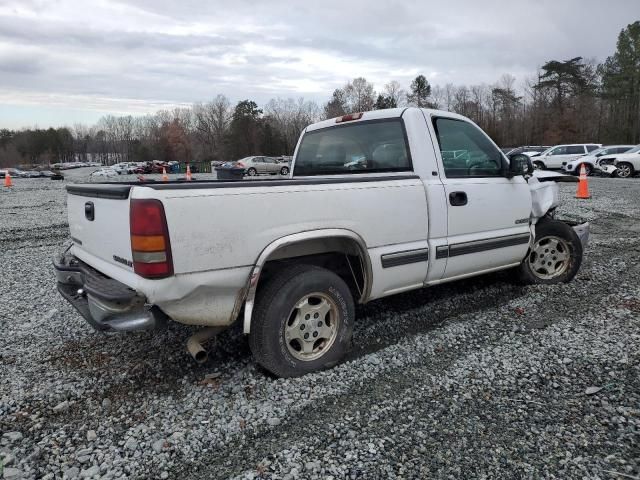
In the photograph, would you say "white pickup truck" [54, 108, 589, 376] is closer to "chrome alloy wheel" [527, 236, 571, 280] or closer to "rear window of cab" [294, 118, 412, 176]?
"rear window of cab" [294, 118, 412, 176]

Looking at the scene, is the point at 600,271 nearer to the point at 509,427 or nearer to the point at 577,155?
the point at 509,427

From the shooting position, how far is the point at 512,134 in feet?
211

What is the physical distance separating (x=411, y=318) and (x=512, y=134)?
6728 centimetres

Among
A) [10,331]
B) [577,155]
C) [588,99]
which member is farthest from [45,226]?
[588,99]

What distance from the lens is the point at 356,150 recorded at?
4.34 meters

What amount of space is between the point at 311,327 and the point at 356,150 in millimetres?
1837

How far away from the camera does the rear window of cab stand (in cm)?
402

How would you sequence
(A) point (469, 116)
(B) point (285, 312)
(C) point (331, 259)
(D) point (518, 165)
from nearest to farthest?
(B) point (285, 312)
(C) point (331, 259)
(D) point (518, 165)
(A) point (469, 116)

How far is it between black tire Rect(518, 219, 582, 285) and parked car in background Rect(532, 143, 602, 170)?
25.0m

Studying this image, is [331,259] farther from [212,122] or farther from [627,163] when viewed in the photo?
[212,122]

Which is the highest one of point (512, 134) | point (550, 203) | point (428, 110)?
point (512, 134)

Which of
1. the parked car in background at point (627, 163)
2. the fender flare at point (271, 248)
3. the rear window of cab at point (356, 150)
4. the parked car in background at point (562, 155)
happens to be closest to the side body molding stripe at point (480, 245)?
the rear window of cab at point (356, 150)

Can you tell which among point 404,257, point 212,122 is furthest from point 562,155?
point 212,122

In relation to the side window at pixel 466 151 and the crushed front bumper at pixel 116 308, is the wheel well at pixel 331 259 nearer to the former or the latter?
the crushed front bumper at pixel 116 308
